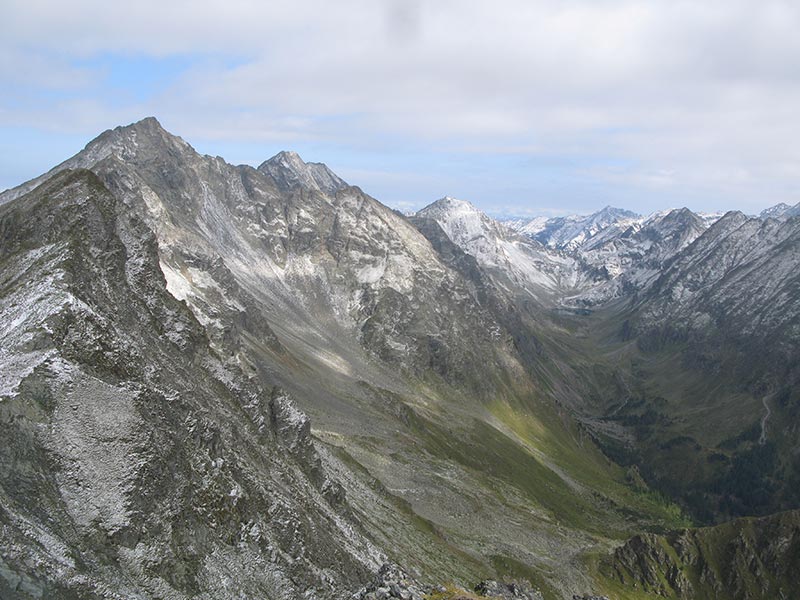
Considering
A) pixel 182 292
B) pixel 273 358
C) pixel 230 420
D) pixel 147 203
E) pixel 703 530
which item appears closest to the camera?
pixel 230 420

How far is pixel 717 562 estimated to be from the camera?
14688cm

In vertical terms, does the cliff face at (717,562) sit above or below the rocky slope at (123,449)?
below

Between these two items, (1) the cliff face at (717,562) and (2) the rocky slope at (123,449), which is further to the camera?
(1) the cliff face at (717,562)

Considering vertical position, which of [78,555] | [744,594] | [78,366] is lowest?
Answer: [744,594]

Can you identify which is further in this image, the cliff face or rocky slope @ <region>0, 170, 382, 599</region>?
the cliff face

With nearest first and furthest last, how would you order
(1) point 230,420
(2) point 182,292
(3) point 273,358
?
1. (1) point 230,420
2. (2) point 182,292
3. (3) point 273,358

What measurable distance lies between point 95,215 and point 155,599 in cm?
4224

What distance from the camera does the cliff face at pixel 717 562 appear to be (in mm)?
137875

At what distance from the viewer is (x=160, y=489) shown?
51.3m

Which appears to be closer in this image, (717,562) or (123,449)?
(123,449)

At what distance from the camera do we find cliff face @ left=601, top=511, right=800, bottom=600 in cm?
13788

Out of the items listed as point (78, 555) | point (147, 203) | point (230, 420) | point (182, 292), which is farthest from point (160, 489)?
point (147, 203)

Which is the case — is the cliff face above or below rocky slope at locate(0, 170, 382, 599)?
below

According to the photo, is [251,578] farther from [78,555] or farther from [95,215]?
[95,215]
